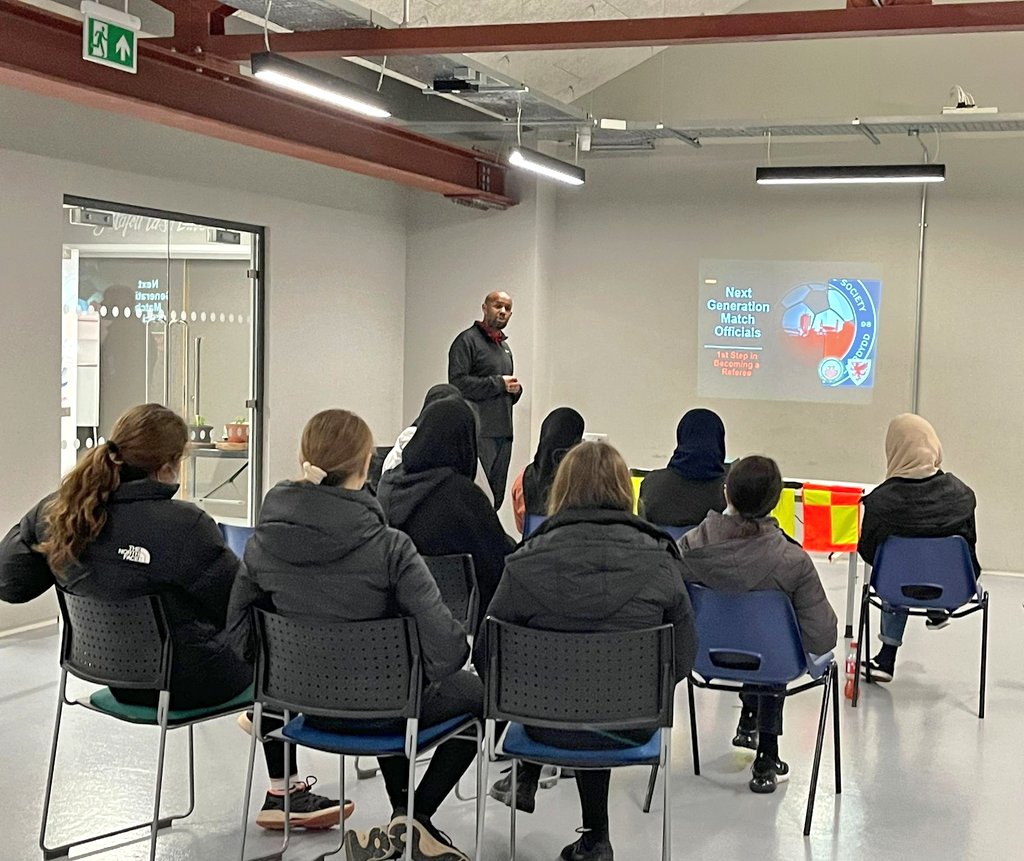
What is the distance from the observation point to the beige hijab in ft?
16.6

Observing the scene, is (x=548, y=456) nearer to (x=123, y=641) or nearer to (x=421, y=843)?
(x=421, y=843)

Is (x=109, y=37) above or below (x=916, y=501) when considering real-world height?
above

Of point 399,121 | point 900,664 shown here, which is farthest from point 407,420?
point 900,664

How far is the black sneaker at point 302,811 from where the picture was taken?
365 cm

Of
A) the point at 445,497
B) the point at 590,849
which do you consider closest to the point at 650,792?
the point at 590,849

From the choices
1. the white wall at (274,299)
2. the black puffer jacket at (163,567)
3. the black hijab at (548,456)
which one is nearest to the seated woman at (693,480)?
the black hijab at (548,456)

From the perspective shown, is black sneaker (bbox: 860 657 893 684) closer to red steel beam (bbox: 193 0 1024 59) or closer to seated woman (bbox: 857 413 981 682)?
seated woman (bbox: 857 413 981 682)

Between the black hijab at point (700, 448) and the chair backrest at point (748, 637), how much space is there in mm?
1320

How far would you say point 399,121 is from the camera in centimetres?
786

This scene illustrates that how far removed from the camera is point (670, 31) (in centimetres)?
474

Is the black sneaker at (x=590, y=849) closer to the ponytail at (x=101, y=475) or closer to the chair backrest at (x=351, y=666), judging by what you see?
the chair backrest at (x=351, y=666)

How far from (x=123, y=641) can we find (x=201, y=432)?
4.90 metres

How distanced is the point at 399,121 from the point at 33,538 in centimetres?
513

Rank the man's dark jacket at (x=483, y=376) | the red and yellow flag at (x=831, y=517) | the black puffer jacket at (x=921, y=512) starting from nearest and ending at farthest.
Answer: the black puffer jacket at (x=921, y=512), the red and yellow flag at (x=831, y=517), the man's dark jacket at (x=483, y=376)
